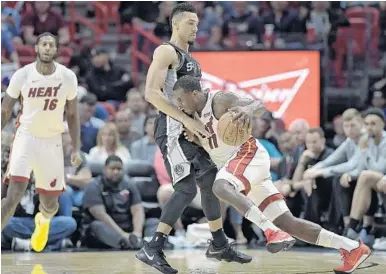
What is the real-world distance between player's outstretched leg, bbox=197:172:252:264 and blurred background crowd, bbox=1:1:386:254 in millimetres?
3220

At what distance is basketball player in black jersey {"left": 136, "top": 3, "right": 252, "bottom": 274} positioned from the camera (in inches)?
293

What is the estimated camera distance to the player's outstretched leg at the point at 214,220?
Answer: 7660mm

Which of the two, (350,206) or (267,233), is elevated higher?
(267,233)

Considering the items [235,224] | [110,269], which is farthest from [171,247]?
[110,269]

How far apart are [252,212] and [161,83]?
4.65ft

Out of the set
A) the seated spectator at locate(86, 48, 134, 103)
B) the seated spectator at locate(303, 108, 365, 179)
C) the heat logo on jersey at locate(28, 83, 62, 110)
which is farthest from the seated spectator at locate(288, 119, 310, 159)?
the heat logo on jersey at locate(28, 83, 62, 110)

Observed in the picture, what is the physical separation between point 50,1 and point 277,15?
425 centimetres

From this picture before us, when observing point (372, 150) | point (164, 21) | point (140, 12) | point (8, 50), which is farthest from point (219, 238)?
point (140, 12)

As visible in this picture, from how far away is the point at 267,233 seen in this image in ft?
22.3

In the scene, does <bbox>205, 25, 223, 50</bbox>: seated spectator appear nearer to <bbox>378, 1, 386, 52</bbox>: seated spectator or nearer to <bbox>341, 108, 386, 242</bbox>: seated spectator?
<bbox>378, 1, 386, 52</bbox>: seated spectator

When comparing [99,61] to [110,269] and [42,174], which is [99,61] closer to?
[42,174]

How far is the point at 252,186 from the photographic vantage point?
7.14 meters

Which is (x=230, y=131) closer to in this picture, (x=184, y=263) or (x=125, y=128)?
(x=184, y=263)

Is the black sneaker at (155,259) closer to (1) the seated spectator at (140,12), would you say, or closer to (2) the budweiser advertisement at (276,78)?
(2) the budweiser advertisement at (276,78)
